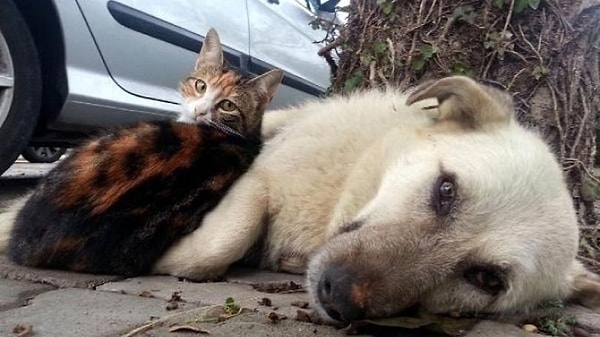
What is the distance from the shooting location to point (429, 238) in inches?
89.8

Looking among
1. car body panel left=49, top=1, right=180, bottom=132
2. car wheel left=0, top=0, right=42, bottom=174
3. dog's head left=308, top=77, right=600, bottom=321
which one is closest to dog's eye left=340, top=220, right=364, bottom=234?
dog's head left=308, top=77, right=600, bottom=321

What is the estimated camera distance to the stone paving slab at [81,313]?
201cm

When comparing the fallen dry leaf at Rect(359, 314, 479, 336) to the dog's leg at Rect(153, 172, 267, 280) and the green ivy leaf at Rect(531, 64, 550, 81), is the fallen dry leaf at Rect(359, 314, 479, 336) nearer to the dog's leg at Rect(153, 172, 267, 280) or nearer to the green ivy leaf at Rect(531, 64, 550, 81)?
the dog's leg at Rect(153, 172, 267, 280)

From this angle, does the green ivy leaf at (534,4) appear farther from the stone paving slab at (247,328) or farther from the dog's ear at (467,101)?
A: the stone paving slab at (247,328)

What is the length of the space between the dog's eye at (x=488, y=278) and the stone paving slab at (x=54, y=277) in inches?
51.1

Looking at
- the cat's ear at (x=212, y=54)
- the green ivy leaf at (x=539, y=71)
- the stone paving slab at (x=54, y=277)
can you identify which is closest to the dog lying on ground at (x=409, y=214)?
the stone paving slab at (x=54, y=277)

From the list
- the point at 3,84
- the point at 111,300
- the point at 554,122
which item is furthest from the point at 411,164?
the point at 3,84

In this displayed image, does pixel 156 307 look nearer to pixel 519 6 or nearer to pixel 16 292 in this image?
pixel 16 292

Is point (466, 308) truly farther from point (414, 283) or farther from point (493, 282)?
point (414, 283)

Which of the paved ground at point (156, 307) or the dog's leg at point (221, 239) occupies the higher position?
the dog's leg at point (221, 239)

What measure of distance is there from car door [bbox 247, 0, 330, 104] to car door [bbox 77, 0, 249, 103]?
0.33m

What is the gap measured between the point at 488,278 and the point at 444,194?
310 millimetres

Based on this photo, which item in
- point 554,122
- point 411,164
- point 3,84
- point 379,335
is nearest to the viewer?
point 379,335

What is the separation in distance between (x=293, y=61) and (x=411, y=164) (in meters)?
4.11
